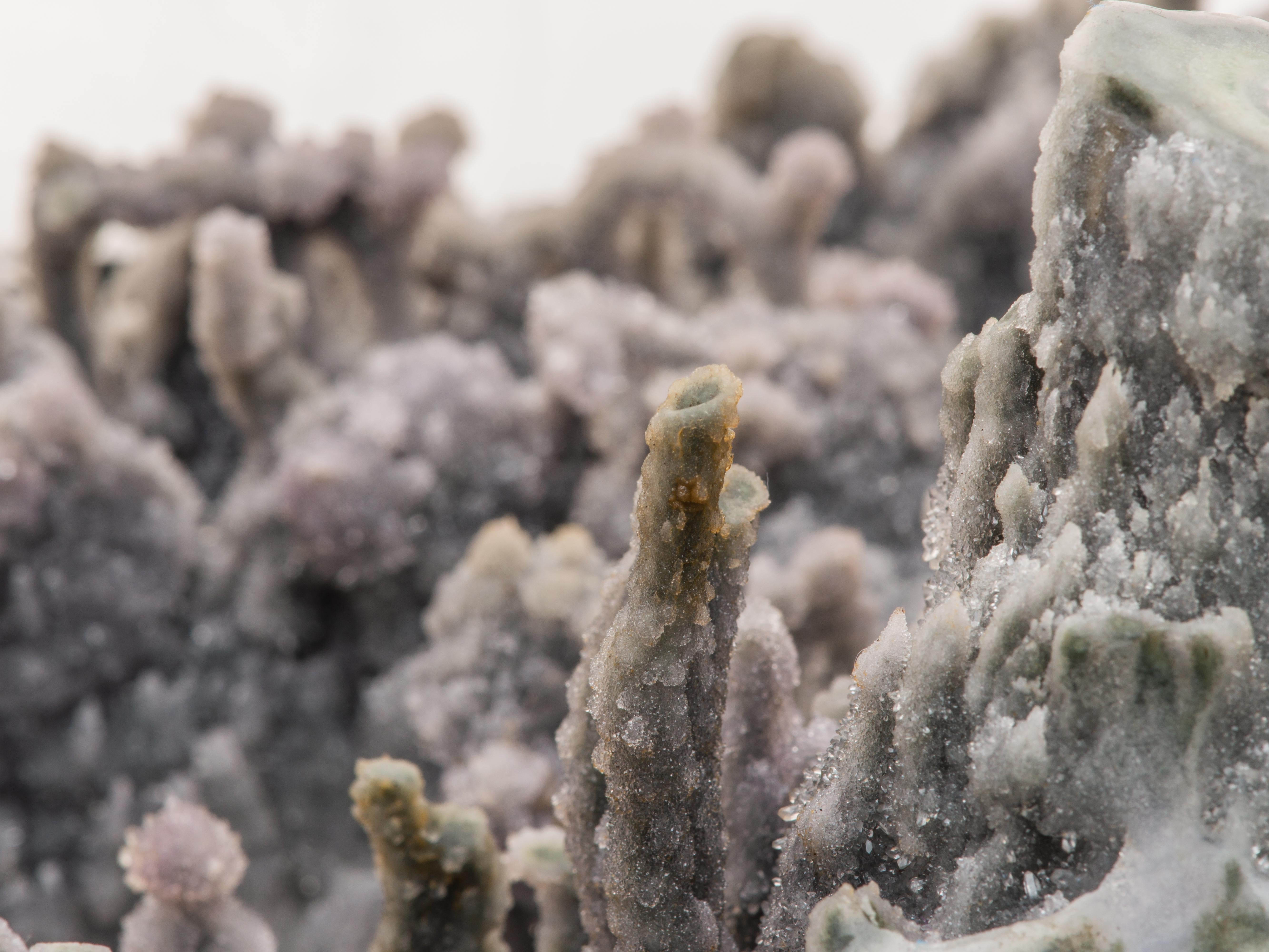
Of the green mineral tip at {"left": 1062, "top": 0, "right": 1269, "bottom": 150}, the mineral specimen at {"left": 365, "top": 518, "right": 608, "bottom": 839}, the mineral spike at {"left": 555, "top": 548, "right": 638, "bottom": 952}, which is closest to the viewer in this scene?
the green mineral tip at {"left": 1062, "top": 0, "right": 1269, "bottom": 150}

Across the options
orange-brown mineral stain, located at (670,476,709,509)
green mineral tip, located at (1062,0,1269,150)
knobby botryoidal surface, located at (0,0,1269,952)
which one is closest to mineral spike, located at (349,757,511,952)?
knobby botryoidal surface, located at (0,0,1269,952)

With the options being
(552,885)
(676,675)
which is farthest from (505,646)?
(676,675)

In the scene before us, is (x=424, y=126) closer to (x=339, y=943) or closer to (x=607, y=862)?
(x=339, y=943)

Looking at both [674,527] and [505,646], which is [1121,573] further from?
[505,646]

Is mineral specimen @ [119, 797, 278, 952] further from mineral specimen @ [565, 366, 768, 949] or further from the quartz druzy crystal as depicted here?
the quartz druzy crystal

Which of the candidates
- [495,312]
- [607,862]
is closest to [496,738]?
[607,862]

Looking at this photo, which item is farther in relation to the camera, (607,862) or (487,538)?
(487,538)
